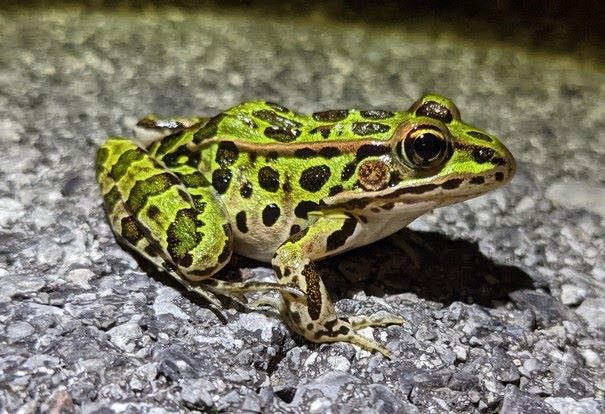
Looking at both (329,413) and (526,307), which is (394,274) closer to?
(526,307)

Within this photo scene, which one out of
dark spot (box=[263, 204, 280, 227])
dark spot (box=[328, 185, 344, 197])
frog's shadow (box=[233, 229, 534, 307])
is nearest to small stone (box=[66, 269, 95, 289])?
frog's shadow (box=[233, 229, 534, 307])

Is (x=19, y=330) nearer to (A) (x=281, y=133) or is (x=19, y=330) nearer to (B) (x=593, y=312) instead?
(A) (x=281, y=133)

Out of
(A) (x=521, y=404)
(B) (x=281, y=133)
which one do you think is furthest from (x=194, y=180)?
(A) (x=521, y=404)

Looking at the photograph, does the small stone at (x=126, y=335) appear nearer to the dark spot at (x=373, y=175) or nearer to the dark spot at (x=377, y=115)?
the dark spot at (x=373, y=175)

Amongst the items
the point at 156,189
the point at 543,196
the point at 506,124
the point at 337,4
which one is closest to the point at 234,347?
the point at 156,189

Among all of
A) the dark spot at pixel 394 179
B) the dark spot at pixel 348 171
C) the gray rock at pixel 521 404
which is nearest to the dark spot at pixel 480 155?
the dark spot at pixel 394 179

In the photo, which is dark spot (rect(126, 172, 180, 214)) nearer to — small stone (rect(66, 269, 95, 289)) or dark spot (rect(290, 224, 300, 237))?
small stone (rect(66, 269, 95, 289))
